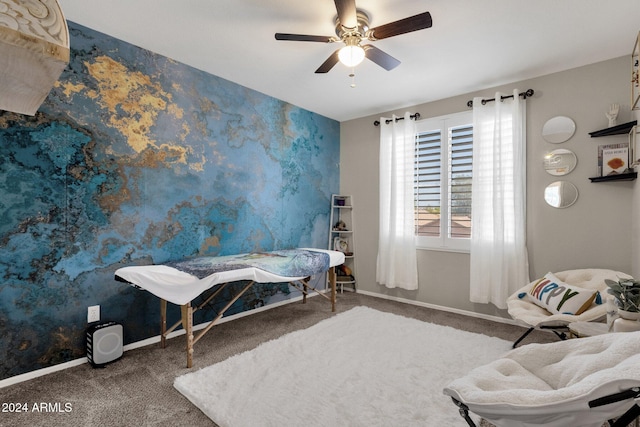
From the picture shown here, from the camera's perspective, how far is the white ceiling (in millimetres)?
2156

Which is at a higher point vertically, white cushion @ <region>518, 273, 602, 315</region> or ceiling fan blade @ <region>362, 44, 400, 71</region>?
ceiling fan blade @ <region>362, 44, 400, 71</region>

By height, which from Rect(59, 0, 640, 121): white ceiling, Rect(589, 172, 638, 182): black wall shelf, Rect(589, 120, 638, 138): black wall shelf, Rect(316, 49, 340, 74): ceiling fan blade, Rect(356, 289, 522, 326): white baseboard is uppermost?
Rect(59, 0, 640, 121): white ceiling

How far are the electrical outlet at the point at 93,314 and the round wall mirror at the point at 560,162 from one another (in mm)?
4242

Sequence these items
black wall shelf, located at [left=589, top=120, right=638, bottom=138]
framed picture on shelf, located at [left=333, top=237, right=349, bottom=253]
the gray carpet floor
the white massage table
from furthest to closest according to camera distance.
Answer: framed picture on shelf, located at [left=333, top=237, right=349, bottom=253]
black wall shelf, located at [left=589, top=120, right=638, bottom=138]
the white massage table
the gray carpet floor

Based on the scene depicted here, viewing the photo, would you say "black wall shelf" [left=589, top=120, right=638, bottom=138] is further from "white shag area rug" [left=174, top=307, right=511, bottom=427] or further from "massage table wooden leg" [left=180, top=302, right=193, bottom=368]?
"massage table wooden leg" [left=180, top=302, right=193, bottom=368]

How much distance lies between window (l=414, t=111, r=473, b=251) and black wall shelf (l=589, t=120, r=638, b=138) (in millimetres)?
1097

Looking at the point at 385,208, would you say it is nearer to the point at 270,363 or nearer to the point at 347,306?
the point at 347,306

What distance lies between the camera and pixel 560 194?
121 inches

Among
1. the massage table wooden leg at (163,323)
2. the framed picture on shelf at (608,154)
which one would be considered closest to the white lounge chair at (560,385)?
the framed picture on shelf at (608,154)

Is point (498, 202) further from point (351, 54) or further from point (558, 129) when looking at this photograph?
point (351, 54)

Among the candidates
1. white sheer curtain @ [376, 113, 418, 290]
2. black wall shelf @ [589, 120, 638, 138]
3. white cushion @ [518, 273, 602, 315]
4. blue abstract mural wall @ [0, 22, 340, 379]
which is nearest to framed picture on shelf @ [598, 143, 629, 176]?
black wall shelf @ [589, 120, 638, 138]

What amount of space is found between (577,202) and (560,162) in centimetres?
41

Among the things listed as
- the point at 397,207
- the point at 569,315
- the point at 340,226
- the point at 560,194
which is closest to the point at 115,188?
the point at 340,226

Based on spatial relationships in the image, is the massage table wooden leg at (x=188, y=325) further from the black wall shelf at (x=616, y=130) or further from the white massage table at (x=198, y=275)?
the black wall shelf at (x=616, y=130)
